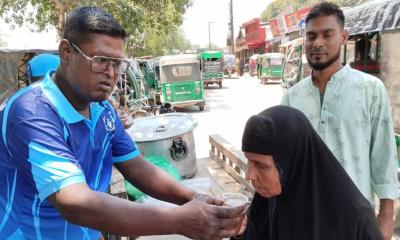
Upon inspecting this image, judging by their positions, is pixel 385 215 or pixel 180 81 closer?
pixel 385 215

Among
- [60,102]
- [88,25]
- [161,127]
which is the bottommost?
[161,127]

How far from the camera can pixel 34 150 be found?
Result: 1333 millimetres

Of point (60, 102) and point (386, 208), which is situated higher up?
point (60, 102)

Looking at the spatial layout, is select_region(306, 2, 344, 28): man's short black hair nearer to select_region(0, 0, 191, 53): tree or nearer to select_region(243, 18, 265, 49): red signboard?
select_region(0, 0, 191, 53): tree

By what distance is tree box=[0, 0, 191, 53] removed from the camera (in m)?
12.6

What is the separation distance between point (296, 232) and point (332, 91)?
3.29ft

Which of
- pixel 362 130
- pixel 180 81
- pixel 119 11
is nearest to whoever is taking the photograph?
pixel 362 130

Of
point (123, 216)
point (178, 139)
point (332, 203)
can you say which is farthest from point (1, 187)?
point (178, 139)

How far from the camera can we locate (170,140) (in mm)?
4410

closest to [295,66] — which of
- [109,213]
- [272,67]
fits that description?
[272,67]

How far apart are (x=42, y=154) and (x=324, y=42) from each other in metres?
1.81

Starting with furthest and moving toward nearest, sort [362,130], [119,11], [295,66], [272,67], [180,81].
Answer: [272,67], [295,66], [180,81], [119,11], [362,130]

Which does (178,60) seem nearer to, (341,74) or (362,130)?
(341,74)

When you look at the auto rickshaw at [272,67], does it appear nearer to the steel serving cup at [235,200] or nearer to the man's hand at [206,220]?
the steel serving cup at [235,200]
